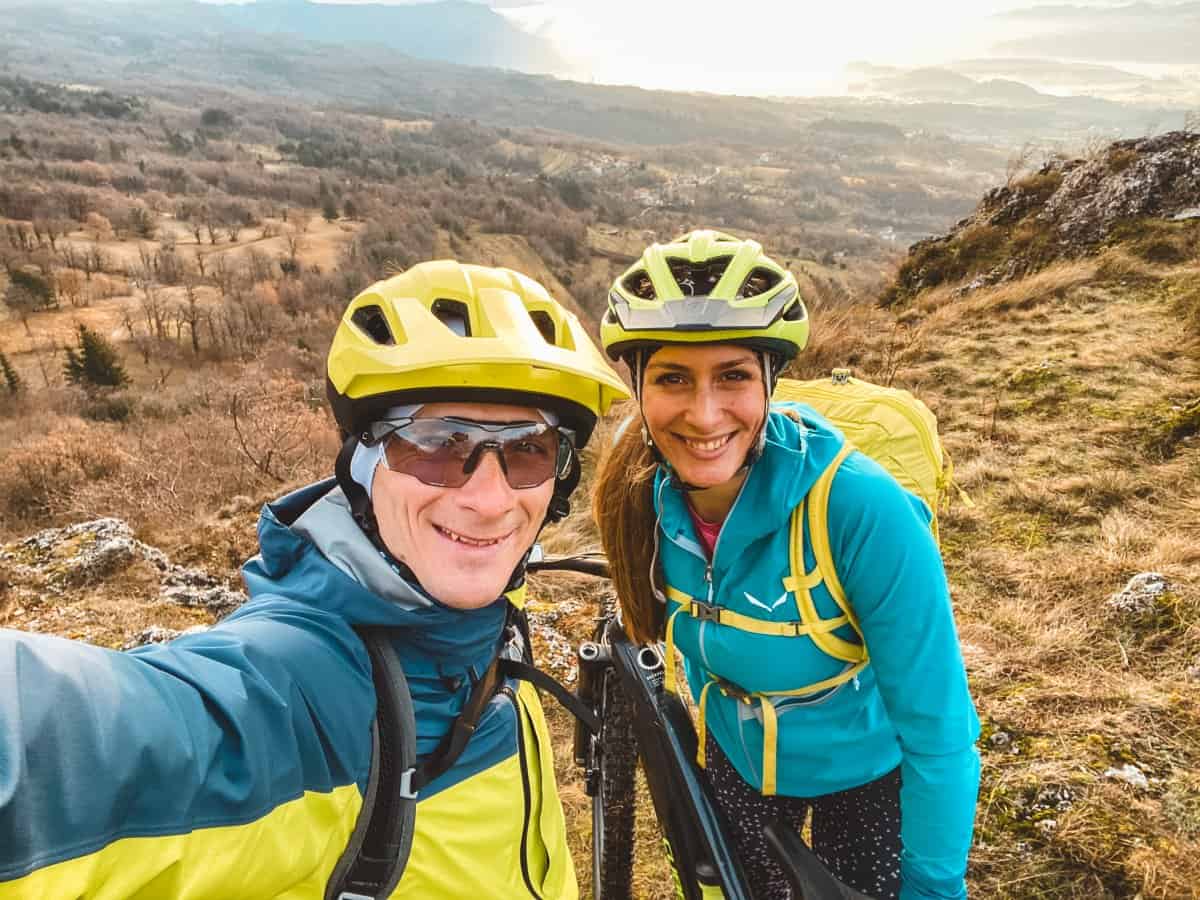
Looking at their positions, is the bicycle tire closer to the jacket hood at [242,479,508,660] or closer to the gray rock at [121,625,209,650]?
the jacket hood at [242,479,508,660]

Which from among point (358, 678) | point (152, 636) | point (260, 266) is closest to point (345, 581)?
point (358, 678)

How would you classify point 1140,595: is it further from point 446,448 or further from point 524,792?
point 446,448

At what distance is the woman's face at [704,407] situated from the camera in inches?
74.5

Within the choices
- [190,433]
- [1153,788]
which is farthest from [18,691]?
[190,433]

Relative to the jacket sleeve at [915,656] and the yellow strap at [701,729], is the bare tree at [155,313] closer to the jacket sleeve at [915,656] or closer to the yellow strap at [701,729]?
the yellow strap at [701,729]

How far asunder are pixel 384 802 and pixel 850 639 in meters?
1.31

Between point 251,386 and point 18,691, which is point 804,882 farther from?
point 251,386

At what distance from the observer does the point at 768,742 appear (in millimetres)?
1962

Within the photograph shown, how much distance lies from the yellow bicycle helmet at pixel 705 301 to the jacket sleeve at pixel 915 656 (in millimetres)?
532

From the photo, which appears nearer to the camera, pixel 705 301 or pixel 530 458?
pixel 530 458

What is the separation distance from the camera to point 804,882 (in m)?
1.77

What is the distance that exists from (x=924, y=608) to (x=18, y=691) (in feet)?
5.90

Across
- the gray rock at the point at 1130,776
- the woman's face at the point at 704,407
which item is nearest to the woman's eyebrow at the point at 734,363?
the woman's face at the point at 704,407

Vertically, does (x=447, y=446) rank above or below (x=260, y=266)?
above
